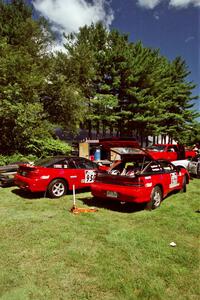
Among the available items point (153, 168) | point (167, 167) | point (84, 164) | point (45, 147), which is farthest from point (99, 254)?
point (45, 147)

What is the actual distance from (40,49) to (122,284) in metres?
20.7

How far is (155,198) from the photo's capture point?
23.0ft

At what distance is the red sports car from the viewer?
307 inches

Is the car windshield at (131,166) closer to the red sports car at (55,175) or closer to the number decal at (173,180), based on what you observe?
the number decal at (173,180)

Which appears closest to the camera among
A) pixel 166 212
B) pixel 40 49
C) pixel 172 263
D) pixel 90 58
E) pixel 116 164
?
pixel 172 263

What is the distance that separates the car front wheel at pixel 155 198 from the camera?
6.78 metres

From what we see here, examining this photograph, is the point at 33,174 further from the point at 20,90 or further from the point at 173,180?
the point at 20,90

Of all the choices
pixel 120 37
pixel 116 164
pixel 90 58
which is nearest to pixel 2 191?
pixel 116 164

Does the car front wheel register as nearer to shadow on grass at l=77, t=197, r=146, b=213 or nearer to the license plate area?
shadow on grass at l=77, t=197, r=146, b=213

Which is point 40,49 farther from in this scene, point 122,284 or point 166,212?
point 122,284

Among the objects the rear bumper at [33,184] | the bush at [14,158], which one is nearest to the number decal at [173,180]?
the rear bumper at [33,184]

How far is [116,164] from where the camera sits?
7.88 meters

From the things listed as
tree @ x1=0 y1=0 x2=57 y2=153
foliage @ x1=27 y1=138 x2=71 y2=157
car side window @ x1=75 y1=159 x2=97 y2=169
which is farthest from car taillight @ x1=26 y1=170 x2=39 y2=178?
foliage @ x1=27 y1=138 x2=71 y2=157

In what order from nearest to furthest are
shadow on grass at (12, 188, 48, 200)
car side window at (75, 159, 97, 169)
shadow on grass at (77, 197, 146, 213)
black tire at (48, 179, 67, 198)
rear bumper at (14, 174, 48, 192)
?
1. shadow on grass at (77, 197, 146, 213)
2. rear bumper at (14, 174, 48, 192)
3. black tire at (48, 179, 67, 198)
4. shadow on grass at (12, 188, 48, 200)
5. car side window at (75, 159, 97, 169)
